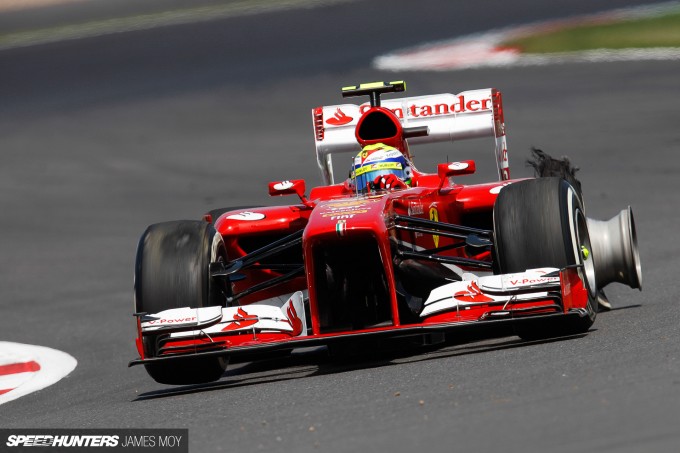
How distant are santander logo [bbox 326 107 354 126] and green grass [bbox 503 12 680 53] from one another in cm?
1194

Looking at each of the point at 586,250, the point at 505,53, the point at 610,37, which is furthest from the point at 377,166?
the point at 610,37

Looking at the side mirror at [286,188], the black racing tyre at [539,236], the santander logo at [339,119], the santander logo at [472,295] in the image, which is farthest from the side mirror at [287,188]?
the santander logo at [339,119]

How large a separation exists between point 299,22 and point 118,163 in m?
7.04

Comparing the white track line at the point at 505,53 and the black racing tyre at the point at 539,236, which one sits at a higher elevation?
the white track line at the point at 505,53

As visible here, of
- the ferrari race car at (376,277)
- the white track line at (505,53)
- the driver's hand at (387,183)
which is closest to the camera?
the ferrari race car at (376,277)

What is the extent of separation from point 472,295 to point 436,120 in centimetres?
413

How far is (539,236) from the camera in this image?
27.7ft

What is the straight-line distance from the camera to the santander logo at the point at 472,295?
8.25 meters

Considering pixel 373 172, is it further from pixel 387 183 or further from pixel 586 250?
pixel 586 250

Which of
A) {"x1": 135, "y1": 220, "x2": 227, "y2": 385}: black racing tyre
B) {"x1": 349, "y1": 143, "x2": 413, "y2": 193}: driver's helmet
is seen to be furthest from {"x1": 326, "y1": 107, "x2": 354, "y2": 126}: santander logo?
{"x1": 135, "y1": 220, "x2": 227, "y2": 385}: black racing tyre

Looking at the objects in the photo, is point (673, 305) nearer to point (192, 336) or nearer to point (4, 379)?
point (192, 336)

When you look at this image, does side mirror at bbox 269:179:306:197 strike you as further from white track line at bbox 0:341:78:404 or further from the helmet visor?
white track line at bbox 0:341:78:404

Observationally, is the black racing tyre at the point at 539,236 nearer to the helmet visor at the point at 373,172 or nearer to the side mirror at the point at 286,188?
the helmet visor at the point at 373,172

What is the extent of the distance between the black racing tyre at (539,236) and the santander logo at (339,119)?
12.0ft
